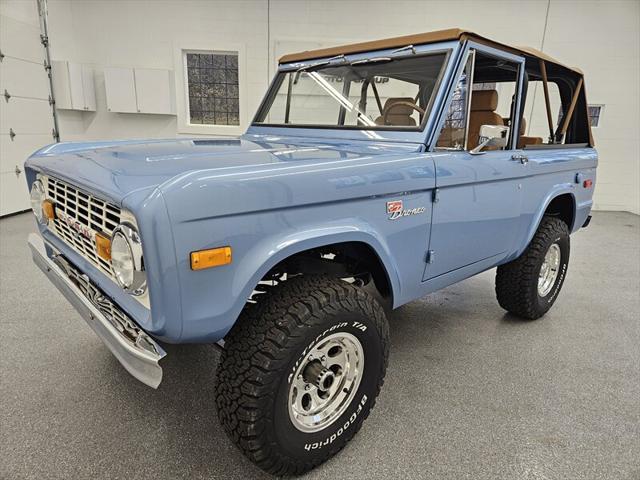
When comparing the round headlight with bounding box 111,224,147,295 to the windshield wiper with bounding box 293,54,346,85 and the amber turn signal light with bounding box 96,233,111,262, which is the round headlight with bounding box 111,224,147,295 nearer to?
the amber turn signal light with bounding box 96,233,111,262

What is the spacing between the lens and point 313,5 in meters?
7.18

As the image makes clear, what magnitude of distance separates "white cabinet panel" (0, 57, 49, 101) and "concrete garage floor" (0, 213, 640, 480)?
440 cm

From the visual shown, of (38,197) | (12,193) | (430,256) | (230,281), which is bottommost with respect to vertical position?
(12,193)

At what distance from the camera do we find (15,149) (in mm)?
6379

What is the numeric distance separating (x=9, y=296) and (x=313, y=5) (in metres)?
6.39

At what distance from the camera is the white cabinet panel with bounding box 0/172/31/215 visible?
619cm

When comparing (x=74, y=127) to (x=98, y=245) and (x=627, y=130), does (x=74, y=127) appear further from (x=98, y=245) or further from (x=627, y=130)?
(x=627, y=130)

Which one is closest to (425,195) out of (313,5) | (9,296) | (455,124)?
(455,124)

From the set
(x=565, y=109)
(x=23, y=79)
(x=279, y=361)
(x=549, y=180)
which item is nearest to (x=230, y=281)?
(x=279, y=361)

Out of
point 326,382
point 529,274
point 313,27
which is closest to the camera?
point 326,382

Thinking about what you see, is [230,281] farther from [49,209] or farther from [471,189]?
[471,189]

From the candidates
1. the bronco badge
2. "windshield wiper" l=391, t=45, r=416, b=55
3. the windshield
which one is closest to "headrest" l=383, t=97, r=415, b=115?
the windshield

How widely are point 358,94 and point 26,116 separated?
254 inches

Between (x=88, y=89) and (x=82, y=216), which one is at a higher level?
(x=88, y=89)
